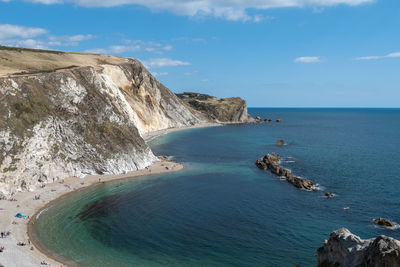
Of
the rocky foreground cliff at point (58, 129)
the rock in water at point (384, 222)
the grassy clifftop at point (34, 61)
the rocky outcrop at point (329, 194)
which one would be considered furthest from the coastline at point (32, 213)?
the rock in water at point (384, 222)

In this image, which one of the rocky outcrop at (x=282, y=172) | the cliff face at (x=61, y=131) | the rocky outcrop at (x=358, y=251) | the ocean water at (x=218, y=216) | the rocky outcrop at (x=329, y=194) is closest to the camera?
the rocky outcrop at (x=358, y=251)

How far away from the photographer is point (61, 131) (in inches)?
2628

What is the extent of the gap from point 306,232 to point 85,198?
38292 mm

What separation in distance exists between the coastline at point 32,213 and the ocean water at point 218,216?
153 cm

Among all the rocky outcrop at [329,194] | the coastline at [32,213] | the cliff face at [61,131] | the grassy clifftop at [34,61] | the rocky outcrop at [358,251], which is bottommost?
the coastline at [32,213]

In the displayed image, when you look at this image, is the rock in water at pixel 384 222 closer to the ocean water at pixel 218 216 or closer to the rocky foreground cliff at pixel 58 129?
the ocean water at pixel 218 216

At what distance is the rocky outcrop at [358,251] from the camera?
22062mm

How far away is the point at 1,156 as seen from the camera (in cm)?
5269

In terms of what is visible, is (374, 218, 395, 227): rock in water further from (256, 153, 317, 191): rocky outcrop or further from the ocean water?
(256, 153, 317, 191): rocky outcrop

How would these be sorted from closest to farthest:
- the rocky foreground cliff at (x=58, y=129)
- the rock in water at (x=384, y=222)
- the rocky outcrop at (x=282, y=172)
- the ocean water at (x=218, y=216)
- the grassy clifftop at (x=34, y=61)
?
1. the ocean water at (x=218, y=216)
2. the rock in water at (x=384, y=222)
3. the rocky foreground cliff at (x=58, y=129)
4. the rocky outcrop at (x=282, y=172)
5. the grassy clifftop at (x=34, y=61)

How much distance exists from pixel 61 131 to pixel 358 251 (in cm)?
6122

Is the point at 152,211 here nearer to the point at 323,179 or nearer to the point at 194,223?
the point at 194,223

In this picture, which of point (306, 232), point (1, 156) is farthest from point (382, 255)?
point (1, 156)

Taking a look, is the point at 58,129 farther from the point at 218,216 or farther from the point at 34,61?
the point at 34,61
